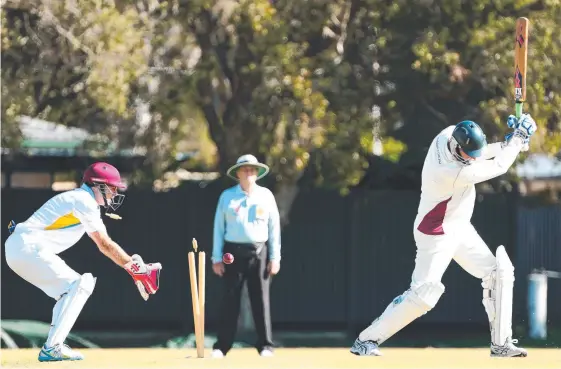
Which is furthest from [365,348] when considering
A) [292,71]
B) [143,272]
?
[292,71]

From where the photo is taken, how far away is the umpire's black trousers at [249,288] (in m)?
12.8

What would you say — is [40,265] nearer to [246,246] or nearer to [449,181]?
[246,246]

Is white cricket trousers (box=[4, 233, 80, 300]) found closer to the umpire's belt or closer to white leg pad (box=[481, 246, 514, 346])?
the umpire's belt

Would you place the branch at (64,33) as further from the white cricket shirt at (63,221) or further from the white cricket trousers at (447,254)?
the white cricket trousers at (447,254)

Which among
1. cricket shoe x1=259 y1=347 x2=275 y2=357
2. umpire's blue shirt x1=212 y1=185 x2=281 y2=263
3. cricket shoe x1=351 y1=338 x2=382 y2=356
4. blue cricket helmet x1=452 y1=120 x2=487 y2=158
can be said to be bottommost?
cricket shoe x1=259 y1=347 x2=275 y2=357

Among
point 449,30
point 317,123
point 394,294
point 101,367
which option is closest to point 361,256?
point 394,294

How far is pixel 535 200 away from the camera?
61.7 ft

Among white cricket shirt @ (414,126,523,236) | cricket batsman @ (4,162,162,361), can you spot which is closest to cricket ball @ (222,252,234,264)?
cricket batsman @ (4,162,162,361)

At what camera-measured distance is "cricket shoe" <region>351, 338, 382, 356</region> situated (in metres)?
11.8

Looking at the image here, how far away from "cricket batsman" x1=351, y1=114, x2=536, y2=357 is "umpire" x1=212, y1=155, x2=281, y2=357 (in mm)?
1557

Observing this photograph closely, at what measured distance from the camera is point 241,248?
1282cm

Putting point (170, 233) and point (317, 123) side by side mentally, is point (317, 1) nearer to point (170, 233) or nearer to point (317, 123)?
point (317, 123)

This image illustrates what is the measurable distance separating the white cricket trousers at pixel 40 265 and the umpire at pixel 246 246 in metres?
1.84

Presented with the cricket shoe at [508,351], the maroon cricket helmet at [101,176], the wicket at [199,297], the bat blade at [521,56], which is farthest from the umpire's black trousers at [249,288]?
the bat blade at [521,56]
